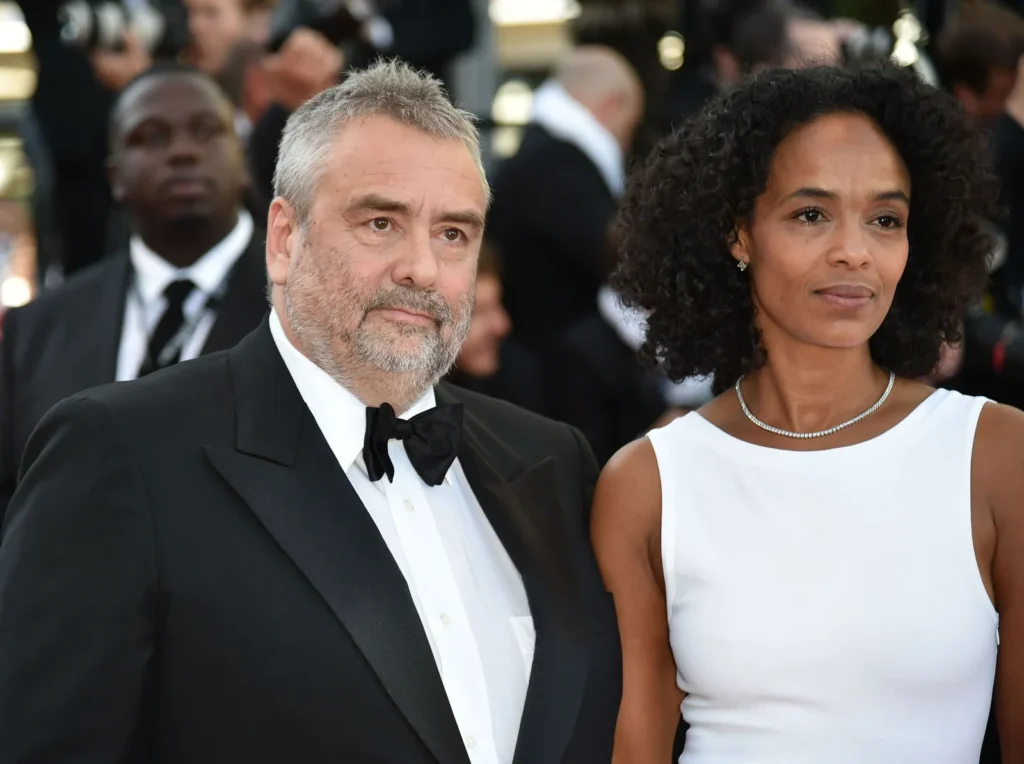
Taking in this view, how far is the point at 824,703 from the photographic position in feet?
8.86

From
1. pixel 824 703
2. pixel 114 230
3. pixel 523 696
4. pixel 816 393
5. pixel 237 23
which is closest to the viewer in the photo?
pixel 523 696

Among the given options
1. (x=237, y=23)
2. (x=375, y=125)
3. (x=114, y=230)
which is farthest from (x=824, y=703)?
(x=237, y=23)

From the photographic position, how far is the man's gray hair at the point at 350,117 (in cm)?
257

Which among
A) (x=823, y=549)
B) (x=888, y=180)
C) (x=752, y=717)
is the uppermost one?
(x=888, y=180)

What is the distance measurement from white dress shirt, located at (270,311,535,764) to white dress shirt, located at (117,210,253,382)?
1.20 meters

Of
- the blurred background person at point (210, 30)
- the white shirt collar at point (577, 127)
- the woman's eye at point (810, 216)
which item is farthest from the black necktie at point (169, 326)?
the blurred background person at point (210, 30)

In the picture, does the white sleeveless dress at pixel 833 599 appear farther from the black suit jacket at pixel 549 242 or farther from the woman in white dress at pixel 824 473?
the black suit jacket at pixel 549 242

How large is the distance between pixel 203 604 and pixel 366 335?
487 millimetres

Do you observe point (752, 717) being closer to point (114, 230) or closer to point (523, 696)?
point (523, 696)

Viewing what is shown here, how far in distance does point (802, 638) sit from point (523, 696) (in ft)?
1.66

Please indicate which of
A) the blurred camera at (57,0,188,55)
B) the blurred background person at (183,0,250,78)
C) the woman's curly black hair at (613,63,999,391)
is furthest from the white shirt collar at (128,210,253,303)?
the blurred background person at (183,0,250,78)

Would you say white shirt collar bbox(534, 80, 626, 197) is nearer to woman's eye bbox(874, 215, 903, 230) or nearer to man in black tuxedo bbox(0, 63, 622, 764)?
woman's eye bbox(874, 215, 903, 230)

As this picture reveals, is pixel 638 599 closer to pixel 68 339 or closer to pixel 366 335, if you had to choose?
pixel 366 335

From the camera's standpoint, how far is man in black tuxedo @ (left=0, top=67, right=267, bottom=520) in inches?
145
